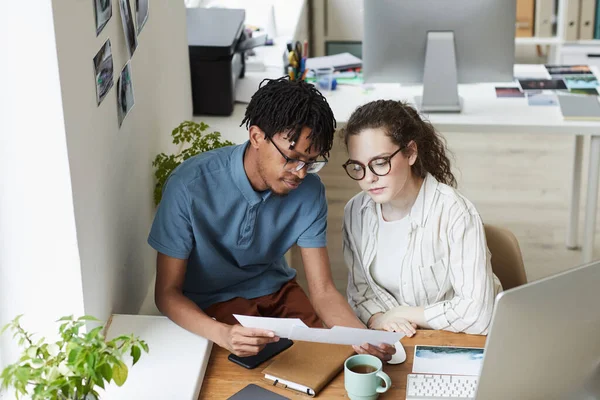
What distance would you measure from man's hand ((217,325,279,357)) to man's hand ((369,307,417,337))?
353mm

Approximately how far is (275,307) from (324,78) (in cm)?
160

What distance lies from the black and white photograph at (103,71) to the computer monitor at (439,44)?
61.2 inches

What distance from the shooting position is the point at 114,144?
6.89 ft

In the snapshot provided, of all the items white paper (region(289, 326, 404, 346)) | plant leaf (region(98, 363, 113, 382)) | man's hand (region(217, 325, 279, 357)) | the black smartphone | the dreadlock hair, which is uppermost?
the dreadlock hair

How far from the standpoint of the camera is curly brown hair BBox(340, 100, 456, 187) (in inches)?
86.7

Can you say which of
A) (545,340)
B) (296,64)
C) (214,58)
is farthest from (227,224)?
(296,64)

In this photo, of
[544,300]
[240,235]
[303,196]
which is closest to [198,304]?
[240,235]

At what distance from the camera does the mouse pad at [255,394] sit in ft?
6.01

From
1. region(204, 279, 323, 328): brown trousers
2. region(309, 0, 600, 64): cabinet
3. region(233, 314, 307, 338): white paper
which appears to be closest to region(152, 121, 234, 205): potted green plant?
region(204, 279, 323, 328): brown trousers

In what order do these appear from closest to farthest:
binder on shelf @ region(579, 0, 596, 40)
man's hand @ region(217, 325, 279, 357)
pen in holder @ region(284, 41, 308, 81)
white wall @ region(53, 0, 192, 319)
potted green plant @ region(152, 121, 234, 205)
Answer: white wall @ region(53, 0, 192, 319) < man's hand @ region(217, 325, 279, 357) < potted green plant @ region(152, 121, 234, 205) < pen in holder @ region(284, 41, 308, 81) < binder on shelf @ region(579, 0, 596, 40)

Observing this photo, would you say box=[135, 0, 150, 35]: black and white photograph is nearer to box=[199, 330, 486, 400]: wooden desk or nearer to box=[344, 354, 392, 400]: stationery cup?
box=[199, 330, 486, 400]: wooden desk

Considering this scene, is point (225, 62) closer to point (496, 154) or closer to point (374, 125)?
point (374, 125)

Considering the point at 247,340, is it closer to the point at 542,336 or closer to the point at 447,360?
the point at 447,360

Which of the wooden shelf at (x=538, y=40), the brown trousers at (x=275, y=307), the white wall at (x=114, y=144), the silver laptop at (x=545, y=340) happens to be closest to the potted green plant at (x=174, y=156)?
the white wall at (x=114, y=144)
